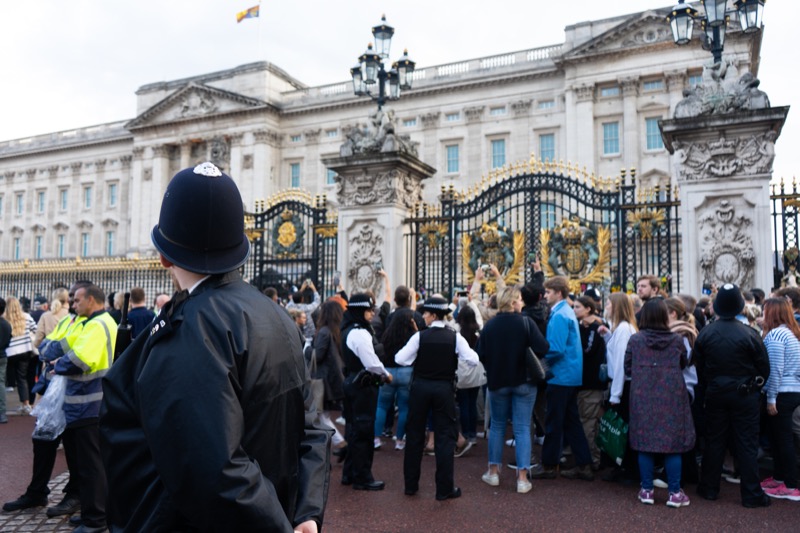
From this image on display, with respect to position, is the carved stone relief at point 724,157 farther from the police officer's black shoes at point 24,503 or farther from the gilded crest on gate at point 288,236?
the police officer's black shoes at point 24,503

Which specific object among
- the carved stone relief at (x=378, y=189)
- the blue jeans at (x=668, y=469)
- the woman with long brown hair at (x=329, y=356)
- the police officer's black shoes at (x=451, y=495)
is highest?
the carved stone relief at (x=378, y=189)

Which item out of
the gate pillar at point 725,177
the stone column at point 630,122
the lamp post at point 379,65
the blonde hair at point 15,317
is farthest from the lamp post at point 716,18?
the stone column at point 630,122

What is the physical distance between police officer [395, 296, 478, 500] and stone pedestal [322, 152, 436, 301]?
6.78 meters

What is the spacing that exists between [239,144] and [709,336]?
4716cm

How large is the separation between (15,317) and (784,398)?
11043 mm

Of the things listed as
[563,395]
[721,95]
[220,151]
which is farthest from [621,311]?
[220,151]

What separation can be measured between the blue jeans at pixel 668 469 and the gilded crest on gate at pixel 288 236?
415 inches

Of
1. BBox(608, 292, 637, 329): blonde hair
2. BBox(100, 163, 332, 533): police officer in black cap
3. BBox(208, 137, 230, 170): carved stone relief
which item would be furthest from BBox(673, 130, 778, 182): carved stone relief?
BBox(208, 137, 230, 170): carved stone relief

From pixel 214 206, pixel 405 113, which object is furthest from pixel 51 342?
pixel 405 113

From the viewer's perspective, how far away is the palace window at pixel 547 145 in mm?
40938

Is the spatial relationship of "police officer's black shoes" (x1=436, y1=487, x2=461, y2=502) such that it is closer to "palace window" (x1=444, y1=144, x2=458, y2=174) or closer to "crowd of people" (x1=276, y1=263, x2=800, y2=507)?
"crowd of people" (x1=276, y1=263, x2=800, y2=507)

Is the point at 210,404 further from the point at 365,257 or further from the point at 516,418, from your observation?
the point at 365,257

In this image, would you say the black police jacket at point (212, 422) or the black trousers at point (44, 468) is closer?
the black police jacket at point (212, 422)

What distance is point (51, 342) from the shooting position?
6.02 m
